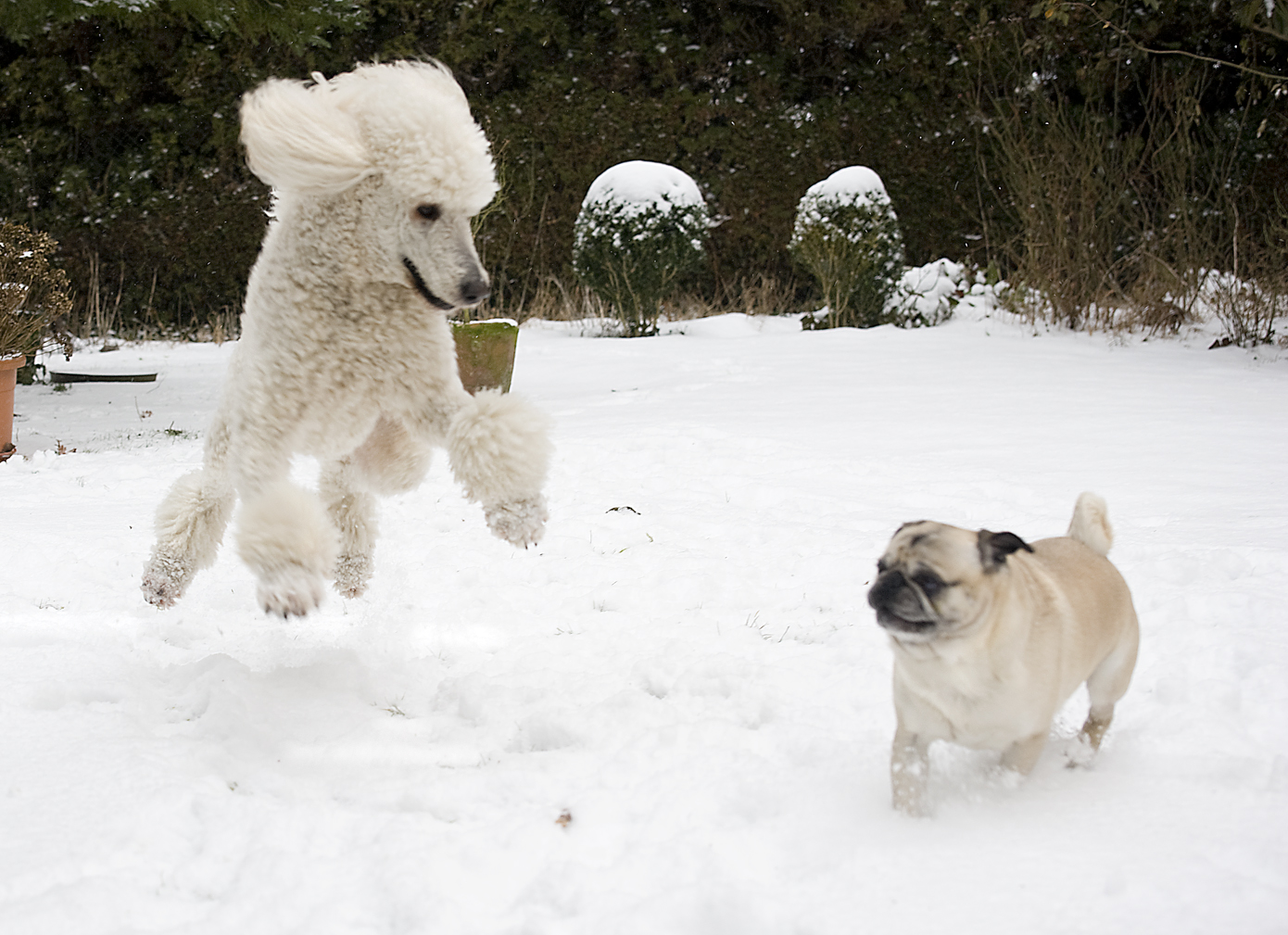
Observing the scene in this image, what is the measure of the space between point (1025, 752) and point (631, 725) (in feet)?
2.80

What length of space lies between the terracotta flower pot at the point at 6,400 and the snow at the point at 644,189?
5090 mm

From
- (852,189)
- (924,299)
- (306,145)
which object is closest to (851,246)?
(852,189)

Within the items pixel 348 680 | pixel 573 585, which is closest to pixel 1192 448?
pixel 573 585

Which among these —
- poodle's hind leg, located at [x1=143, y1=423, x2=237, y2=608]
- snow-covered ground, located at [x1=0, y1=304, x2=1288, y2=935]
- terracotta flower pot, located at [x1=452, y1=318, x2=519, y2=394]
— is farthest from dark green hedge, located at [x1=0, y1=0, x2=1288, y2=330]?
poodle's hind leg, located at [x1=143, y1=423, x2=237, y2=608]

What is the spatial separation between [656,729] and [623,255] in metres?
7.08

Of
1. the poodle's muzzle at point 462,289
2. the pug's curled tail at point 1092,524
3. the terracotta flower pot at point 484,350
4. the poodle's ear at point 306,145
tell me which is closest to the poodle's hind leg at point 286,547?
the poodle's muzzle at point 462,289

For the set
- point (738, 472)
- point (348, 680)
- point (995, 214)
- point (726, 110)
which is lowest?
point (348, 680)

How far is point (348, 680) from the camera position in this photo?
2.68 m

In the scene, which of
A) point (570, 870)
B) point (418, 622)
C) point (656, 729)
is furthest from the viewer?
point (418, 622)

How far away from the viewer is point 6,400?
206 inches

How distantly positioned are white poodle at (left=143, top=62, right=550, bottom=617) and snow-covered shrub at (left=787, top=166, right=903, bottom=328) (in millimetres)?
6648

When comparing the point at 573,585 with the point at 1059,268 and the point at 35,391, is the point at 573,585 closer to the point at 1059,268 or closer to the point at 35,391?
the point at 35,391

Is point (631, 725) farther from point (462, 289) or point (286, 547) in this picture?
point (462, 289)

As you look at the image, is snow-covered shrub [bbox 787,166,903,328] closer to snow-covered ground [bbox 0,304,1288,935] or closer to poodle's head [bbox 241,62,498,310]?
snow-covered ground [bbox 0,304,1288,935]
